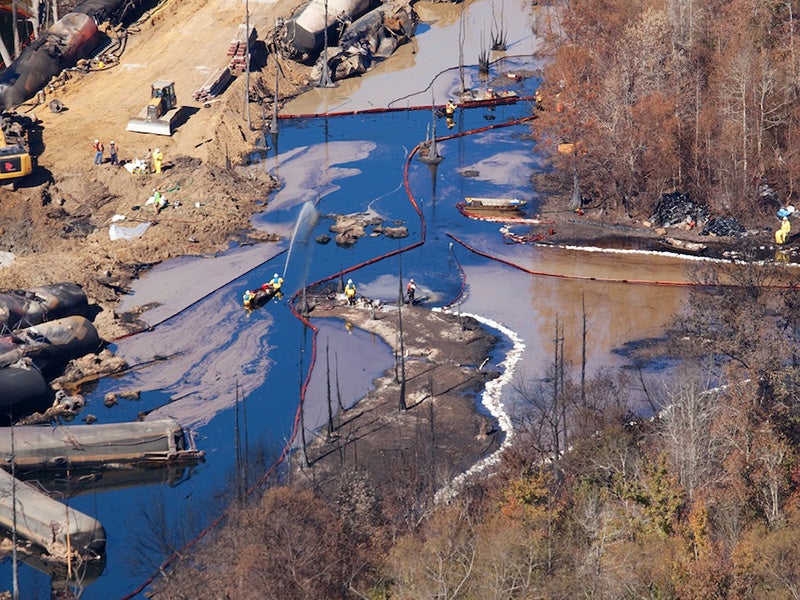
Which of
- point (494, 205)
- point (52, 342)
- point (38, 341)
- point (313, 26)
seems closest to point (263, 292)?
point (52, 342)

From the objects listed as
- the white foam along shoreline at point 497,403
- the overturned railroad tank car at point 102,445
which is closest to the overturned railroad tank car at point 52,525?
the overturned railroad tank car at point 102,445

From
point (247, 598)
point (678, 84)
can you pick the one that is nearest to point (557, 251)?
point (678, 84)

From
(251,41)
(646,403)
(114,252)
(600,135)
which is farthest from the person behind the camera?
(251,41)

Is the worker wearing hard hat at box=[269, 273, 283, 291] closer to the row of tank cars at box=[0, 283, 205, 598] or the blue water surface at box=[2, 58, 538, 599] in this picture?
the blue water surface at box=[2, 58, 538, 599]

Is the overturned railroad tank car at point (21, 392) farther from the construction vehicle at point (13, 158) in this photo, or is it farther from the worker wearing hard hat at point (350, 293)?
the construction vehicle at point (13, 158)

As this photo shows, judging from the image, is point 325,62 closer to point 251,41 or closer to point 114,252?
point 251,41
